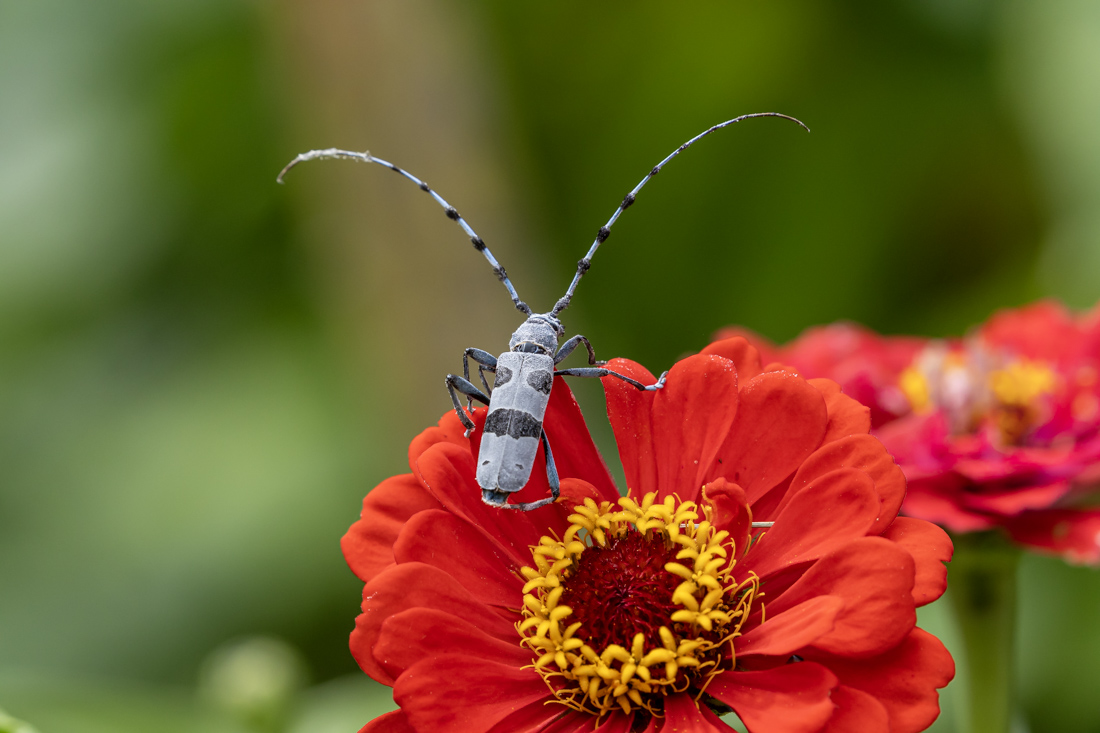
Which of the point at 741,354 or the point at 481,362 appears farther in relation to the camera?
the point at 481,362

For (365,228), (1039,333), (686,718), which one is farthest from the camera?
(365,228)

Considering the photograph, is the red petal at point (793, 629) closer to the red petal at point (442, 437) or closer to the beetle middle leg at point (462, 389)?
the red petal at point (442, 437)

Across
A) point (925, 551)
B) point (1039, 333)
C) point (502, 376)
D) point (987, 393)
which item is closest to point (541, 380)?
point (502, 376)

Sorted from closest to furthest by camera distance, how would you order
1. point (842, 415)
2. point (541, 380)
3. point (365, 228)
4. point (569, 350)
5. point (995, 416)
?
point (842, 415) → point (541, 380) → point (569, 350) → point (995, 416) → point (365, 228)

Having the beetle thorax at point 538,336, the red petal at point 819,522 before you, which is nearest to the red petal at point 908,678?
the red petal at point 819,522

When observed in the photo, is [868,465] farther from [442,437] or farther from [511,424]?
[442,437]

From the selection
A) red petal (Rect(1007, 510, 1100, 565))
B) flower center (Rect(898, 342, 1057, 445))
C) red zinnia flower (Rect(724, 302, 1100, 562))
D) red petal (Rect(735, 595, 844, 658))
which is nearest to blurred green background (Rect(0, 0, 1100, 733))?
red zinnia flower (Rect(724, 302, 1100, 562))
